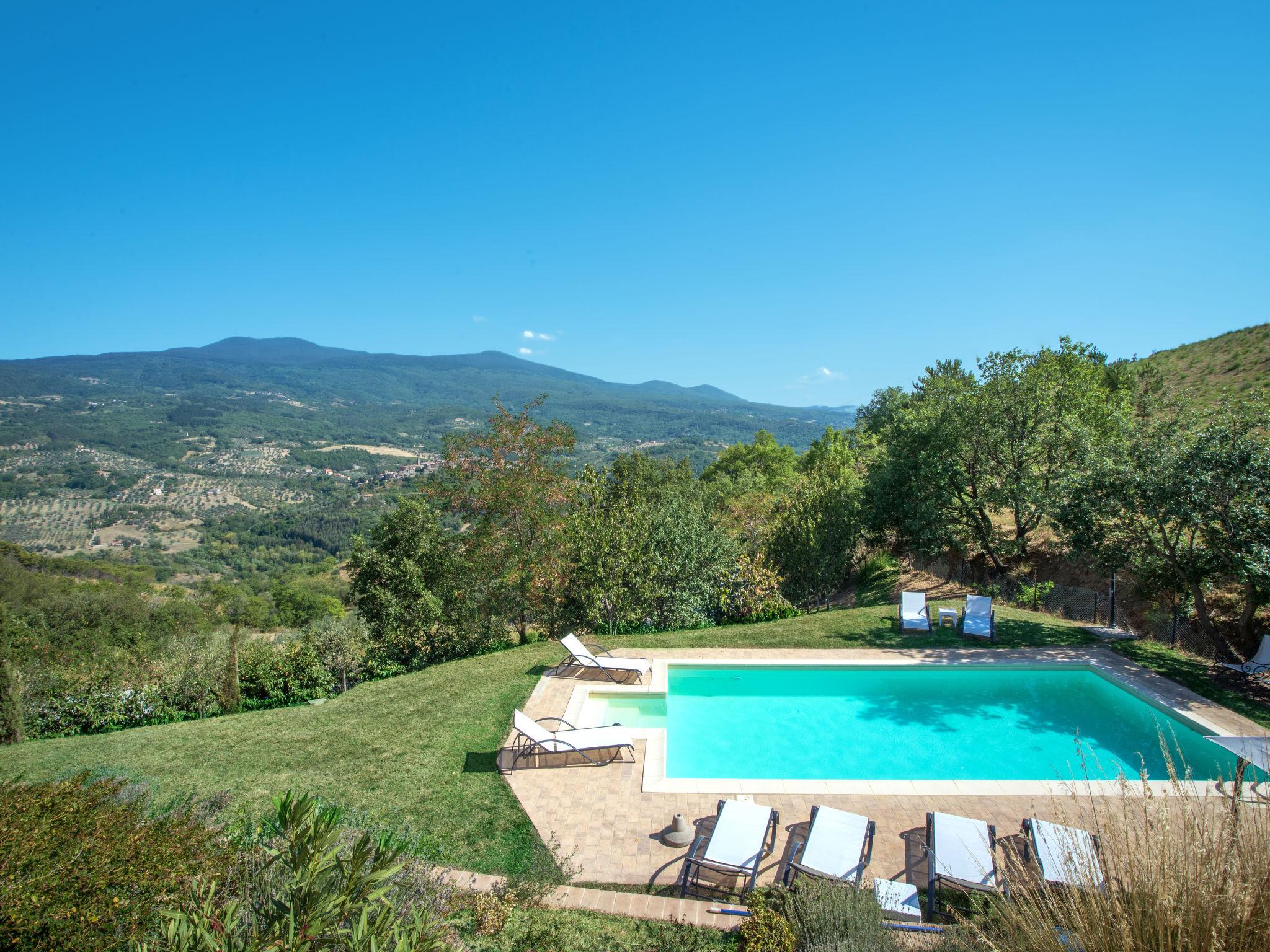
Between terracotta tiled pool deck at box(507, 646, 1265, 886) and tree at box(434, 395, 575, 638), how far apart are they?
5.85 metres

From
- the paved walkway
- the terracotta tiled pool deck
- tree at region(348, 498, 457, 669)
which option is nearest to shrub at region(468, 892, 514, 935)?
the paved walkway

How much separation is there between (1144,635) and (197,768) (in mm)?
16329

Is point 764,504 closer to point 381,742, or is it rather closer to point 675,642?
point 675,642

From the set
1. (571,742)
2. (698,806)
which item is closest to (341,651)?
(571,742)

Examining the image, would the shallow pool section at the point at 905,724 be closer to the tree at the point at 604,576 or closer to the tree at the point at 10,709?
the tree at the point at 604,576

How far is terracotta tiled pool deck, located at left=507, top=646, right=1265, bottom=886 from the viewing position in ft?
19.6

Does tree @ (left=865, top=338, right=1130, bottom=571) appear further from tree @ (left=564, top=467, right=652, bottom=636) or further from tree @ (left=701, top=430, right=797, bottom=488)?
tree @ (left=701, top=430, right=797, bottom=488)

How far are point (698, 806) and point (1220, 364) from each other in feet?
136

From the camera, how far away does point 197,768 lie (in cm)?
809

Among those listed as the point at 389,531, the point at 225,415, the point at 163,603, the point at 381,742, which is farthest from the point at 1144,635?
the point at 225,415

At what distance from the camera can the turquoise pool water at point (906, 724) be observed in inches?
340

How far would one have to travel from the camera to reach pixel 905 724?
9852mm

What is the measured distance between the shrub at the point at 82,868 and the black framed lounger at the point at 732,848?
3807 mm

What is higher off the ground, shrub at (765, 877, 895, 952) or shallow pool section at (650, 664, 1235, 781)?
shrub at (765, 877, 895, 952)
